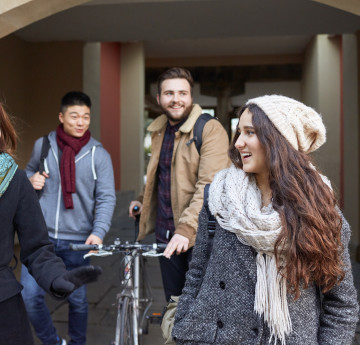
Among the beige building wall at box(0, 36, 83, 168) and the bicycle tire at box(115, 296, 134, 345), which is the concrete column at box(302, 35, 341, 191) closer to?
the beige building wall at box(0, 36, 83, 168)

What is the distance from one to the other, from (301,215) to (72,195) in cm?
205

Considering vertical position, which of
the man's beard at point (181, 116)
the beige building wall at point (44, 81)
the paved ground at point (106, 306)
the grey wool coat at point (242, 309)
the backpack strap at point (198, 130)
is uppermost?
the beige building wall at point (44, 81)

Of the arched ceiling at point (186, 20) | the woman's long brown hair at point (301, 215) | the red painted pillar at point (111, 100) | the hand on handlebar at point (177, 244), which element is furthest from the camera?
the red painted pillar at point (111, 100)

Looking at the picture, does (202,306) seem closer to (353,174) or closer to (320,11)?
(320,11)

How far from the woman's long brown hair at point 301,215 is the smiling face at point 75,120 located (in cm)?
189

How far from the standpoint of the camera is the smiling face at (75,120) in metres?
3.21

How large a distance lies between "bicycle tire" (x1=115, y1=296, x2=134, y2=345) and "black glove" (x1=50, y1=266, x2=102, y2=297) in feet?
3.98

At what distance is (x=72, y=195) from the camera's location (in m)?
3.18

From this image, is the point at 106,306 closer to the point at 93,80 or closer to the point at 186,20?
the point at 186,20

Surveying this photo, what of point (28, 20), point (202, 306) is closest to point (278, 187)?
point (202, 306)

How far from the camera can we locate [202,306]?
1.63m

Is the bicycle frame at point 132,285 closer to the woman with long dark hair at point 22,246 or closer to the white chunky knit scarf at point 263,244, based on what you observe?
the woman with long dark hair at point 22,246

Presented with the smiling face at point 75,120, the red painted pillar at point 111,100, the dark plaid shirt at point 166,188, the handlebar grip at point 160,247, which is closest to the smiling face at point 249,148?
the handlebar grip at point 160,247

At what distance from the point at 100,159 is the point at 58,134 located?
0.36 metres
